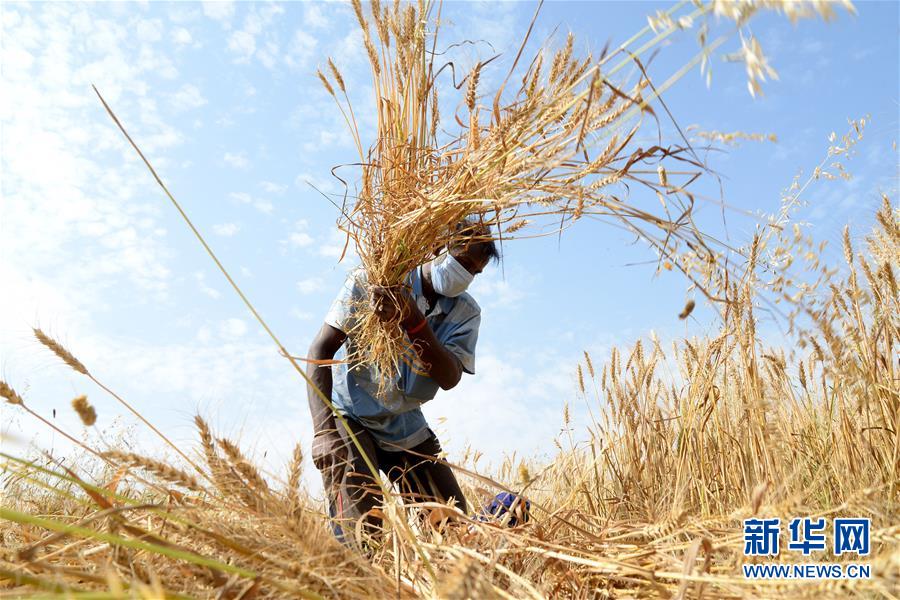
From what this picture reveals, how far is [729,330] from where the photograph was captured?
1.80 m

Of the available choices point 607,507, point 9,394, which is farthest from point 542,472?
point 9,394

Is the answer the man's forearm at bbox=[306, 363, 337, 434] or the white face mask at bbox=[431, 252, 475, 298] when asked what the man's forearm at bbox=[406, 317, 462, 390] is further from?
the man's forearm at bbox=[306, 363, 337, 434]

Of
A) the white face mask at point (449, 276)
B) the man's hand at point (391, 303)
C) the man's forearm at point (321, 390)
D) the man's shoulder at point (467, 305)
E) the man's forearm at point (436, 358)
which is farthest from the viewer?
the man's shoulder at point (467, 305)

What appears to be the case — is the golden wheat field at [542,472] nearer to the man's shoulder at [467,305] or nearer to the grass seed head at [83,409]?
the grass seed head at [83,409]

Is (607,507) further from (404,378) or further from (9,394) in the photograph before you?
(9,394)

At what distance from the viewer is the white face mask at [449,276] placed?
2479 millimetres

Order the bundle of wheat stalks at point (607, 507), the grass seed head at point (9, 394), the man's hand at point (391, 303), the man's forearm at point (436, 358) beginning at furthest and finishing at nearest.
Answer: the man's forearm at point (436, 358)
the man's hand at point (391, 303)
the grass seed head at point (9, 394)
the bundle of wheat stalks at point (607, 507)

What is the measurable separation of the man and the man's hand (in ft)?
0.14

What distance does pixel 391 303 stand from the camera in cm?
197

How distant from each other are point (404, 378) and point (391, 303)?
0.75 metres

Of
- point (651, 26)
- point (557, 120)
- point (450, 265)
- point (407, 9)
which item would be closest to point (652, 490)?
point (450, 265)

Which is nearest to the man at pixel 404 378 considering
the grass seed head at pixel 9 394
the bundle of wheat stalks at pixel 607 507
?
the bundle of wheat stalks at pixel 607 507

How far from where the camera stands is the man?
233cm

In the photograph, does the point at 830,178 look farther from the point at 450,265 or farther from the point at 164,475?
the point at 164,475
